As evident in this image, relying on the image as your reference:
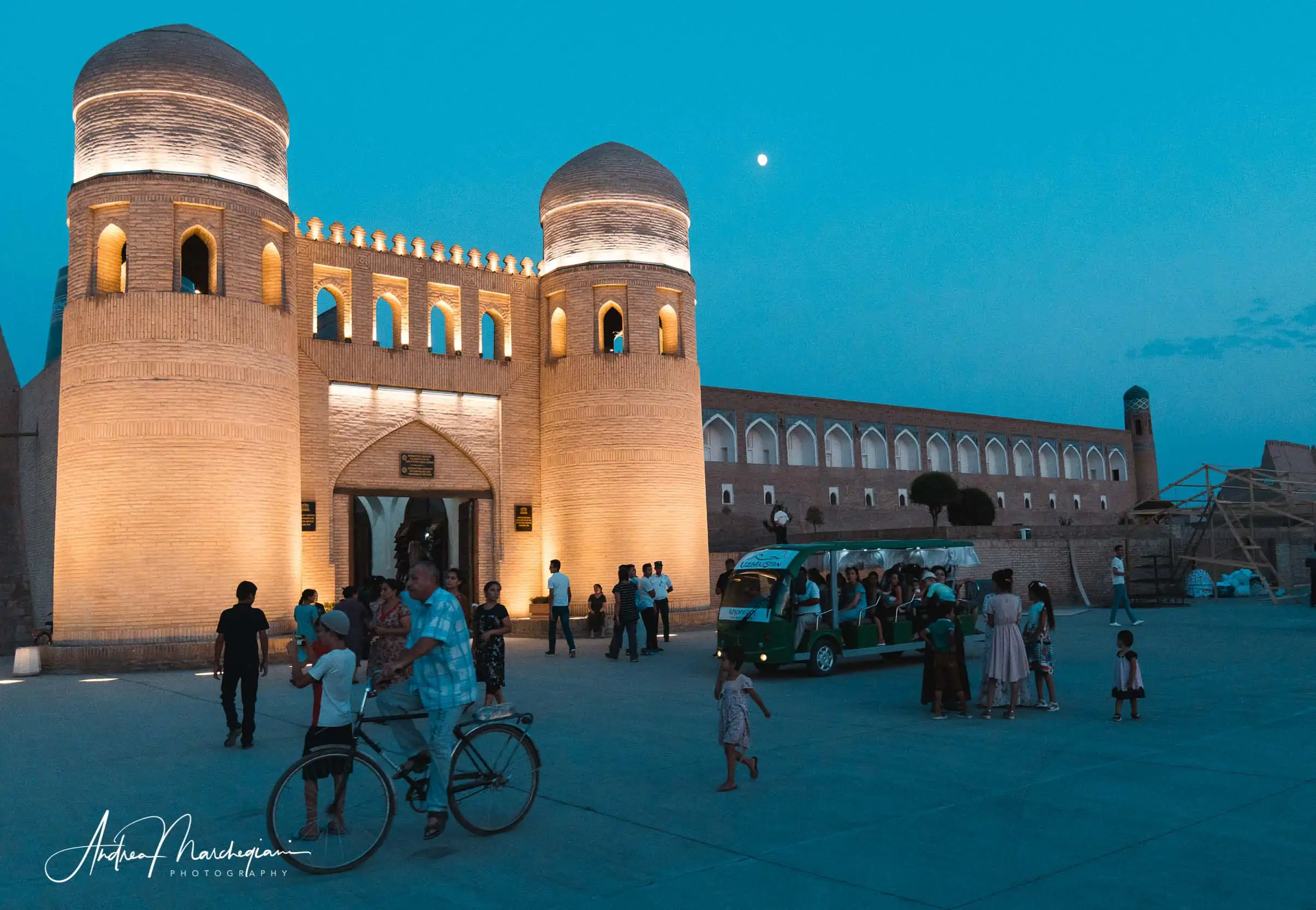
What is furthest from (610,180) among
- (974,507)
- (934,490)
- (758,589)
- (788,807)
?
(974,507)

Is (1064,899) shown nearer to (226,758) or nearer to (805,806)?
(805,806)

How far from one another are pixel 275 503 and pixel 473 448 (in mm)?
4665

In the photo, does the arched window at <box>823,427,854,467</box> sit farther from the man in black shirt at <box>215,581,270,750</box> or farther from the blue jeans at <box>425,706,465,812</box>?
the blue jeans at <box>425,706,465,812</box>

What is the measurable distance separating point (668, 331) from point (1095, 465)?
4423 centimetres

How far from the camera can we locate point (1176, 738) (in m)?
7.62

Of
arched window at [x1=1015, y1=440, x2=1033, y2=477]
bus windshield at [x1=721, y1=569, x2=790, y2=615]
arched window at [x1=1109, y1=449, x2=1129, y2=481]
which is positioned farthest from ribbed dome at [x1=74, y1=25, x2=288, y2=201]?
arched window at [x1=1109, y1=449, x2=1129, y2=481]

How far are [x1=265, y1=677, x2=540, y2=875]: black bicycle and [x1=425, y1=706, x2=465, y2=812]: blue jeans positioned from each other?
39mm

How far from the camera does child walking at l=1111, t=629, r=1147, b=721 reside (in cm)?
834

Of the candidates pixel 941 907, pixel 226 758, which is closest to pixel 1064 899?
pixel 941 907

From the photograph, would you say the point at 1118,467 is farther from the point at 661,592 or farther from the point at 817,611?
the point at 817,611

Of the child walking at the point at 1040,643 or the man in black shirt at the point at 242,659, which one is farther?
the child walking at the point at 1040,643

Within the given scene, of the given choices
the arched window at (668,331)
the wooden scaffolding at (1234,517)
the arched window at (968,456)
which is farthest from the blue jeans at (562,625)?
the arched window at (968,456)

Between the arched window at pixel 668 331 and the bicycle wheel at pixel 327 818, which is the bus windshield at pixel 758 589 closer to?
the bicycle wheel at pixel 327 818

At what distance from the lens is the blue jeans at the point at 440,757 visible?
5262 millimetres
